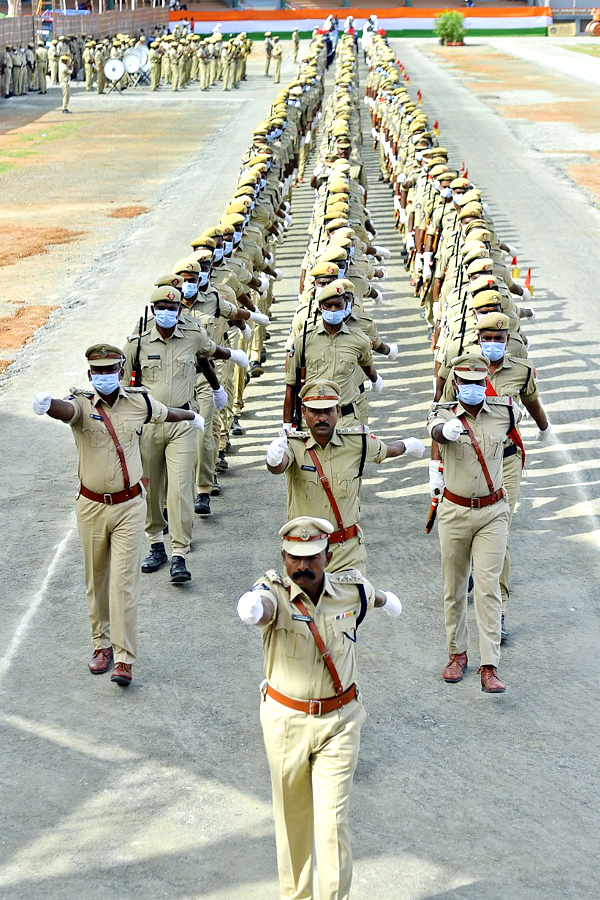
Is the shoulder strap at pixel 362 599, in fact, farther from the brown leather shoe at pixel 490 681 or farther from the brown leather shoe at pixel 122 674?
the brown leather shoe at pixel 122 674

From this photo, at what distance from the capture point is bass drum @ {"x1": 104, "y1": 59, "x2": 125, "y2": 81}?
149ft

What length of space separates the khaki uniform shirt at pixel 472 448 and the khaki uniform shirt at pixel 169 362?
2214 mm

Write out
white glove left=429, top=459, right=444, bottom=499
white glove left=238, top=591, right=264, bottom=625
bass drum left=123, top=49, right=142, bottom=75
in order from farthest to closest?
bass drum left=123, top=49, right=142, bottom=75 < white glove left=429, top=459, right=444, bottom=499 < white glove left=238, top=591, right=264, bottom=625

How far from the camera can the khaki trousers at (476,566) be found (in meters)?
7.39

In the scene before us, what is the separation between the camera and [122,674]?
24.5ft

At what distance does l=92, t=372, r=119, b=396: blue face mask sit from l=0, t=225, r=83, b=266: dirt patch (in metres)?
13.3

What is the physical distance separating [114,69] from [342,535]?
4151 cm

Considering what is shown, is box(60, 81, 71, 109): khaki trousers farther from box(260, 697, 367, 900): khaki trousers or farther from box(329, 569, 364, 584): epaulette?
box(260, 697, 367, 900): khaki trousers

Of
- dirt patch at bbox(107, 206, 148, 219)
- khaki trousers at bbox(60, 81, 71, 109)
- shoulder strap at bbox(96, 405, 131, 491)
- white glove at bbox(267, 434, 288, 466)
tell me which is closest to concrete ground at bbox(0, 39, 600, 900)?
shoulder strap at bbox(96, 405, 131, 491)

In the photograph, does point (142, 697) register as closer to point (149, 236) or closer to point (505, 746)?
point (505, 746)

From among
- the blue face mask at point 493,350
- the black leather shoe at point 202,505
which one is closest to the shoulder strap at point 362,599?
the blue face mask at point 493,350

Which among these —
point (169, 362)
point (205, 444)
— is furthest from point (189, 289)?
point (169, 362)

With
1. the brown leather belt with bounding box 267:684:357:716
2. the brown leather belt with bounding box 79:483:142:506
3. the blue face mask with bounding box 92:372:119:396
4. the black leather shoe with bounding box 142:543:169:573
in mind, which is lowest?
the black leather shoe with bounding box 142:543:169:573

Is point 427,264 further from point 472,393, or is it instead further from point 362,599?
point 362,599
